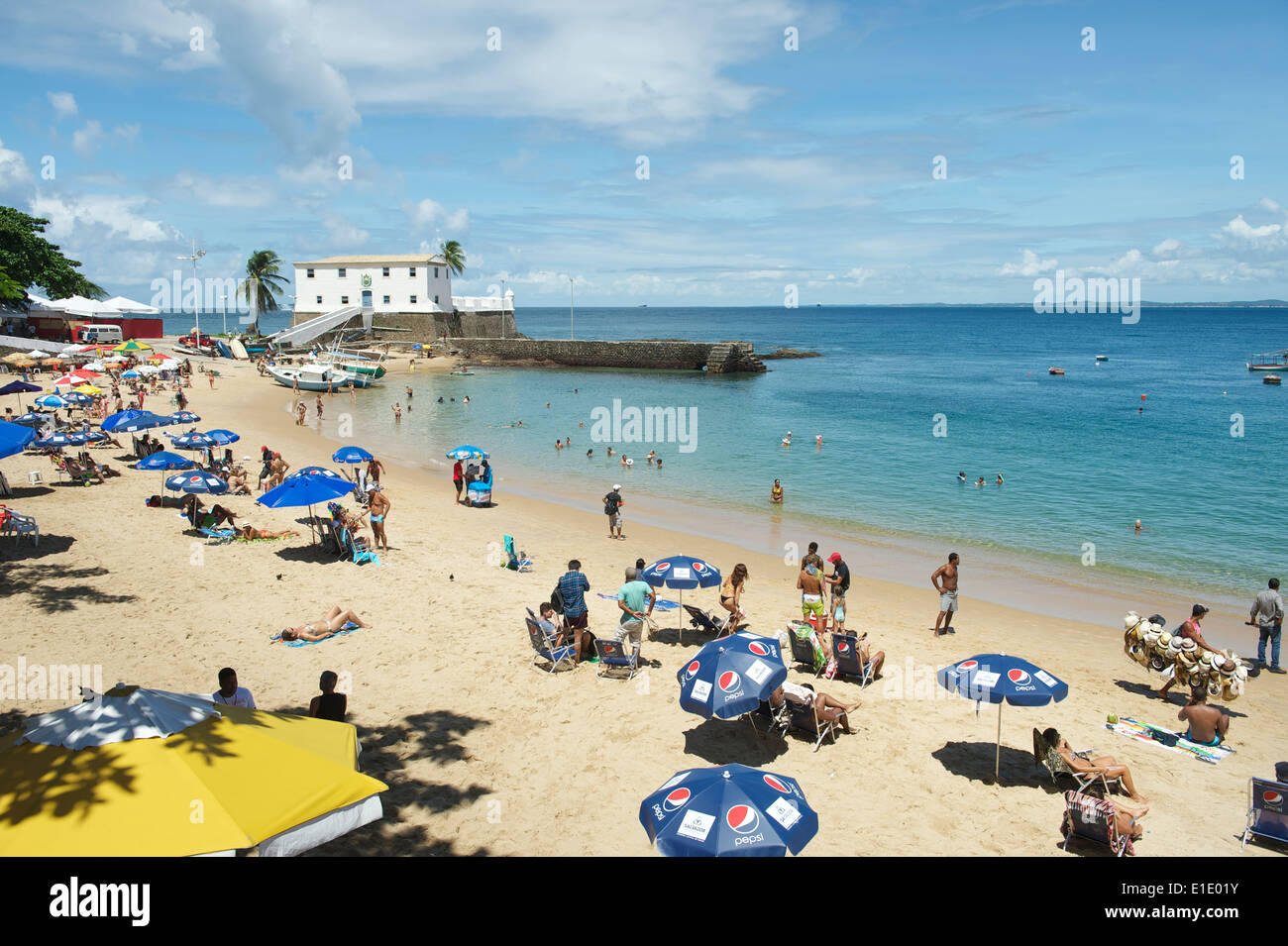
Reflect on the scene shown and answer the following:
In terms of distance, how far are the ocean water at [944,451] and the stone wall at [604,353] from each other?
9.09 feet

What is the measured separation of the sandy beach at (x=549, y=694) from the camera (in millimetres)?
7184

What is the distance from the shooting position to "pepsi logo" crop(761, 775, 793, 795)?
Answer: 5711 mm

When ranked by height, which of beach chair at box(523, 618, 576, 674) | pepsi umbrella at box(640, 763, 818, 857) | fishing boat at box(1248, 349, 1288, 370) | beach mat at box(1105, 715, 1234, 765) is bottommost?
beach mat at box(1105, 715, 1234, 765)

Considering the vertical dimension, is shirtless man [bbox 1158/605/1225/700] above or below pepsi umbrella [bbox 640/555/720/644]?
below

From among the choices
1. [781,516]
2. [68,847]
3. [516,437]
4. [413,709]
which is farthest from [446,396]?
[68,847]

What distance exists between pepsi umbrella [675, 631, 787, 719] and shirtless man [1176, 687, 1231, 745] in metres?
5.09

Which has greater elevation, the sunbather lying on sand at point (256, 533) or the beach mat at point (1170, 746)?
the sunbather lying on sand at point (256, 533)

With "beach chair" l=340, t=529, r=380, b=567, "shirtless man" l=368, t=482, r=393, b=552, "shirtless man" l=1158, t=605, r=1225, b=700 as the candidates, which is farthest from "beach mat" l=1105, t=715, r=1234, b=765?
"shirtless man" l=368, t=482, r=393, b=552

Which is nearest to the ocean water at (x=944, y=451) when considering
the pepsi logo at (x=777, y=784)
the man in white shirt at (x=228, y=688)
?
the pepsi logo at (x=777, y=784)

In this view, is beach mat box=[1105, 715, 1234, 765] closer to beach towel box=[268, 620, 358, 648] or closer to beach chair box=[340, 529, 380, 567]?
beach towel box=[268, 620, 358, 648]

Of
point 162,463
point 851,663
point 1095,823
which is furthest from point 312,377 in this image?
point 1095,823

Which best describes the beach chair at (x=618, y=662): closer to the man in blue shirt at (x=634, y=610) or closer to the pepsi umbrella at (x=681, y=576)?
the man in blue shirt at (x=634, y=610)

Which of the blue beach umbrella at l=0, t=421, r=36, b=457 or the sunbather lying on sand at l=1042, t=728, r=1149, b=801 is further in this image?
the blue beach umbrella at l=0, t=421, r=36, b=457
